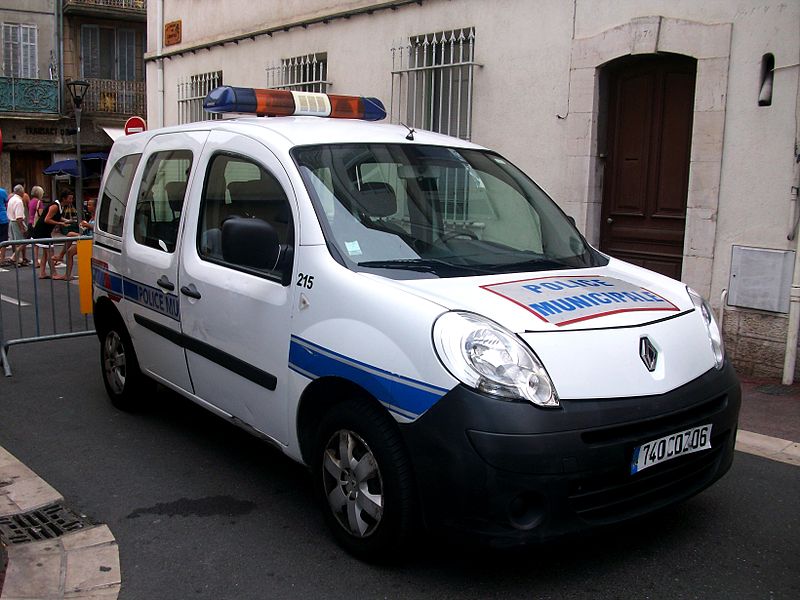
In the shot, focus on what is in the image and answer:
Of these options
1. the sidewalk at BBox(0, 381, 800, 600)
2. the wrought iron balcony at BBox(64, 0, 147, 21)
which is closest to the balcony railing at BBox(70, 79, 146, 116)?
the wrought iron balcony at BBox(64, 0, 147, 21)

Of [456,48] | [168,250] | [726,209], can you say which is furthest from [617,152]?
[168,250]

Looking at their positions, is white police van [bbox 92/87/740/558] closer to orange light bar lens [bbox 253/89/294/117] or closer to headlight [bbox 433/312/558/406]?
headlight [bbox 433/312/558/406]

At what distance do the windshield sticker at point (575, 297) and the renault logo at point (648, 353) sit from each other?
0.56 ft

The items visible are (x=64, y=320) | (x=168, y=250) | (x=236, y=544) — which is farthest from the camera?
(x=64, y=320)

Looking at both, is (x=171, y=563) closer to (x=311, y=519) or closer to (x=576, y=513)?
(x=311, y=519)

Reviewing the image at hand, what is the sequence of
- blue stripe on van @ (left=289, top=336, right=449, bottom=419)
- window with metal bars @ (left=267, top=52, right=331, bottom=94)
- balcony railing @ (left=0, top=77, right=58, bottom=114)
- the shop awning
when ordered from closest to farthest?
1. blue stripe on van @ (left=289, top=336, right=449, bottom=419)
2. window with metal bars @ (left=267, top=52, right=331, bottom=94)
3. the shop awning
4. balcony railing @ (left=0, top=77, right=58, bottom=114)

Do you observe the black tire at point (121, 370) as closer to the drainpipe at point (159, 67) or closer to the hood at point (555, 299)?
the hood at point (555, 299)

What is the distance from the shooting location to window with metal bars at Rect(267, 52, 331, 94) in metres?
12.1

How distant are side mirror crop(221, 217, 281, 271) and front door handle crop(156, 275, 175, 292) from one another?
911 millimetres

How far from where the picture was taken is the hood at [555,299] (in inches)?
128

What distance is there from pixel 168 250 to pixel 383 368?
2.13 meters

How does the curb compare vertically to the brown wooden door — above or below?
below

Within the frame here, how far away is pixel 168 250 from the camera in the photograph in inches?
192

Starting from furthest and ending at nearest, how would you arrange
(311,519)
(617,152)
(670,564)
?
1. (617,152)
2. (311,519)
3. (670,564)
